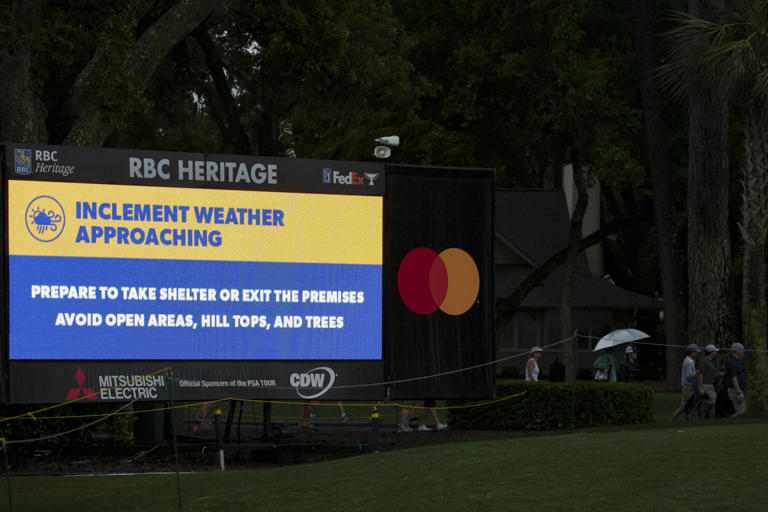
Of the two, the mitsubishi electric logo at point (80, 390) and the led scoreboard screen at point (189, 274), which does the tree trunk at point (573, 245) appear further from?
the mitsubishi electric logo at point (80, 390)

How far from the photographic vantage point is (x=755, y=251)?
80.5ft

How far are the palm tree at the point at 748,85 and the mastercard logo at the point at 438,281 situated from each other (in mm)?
6355

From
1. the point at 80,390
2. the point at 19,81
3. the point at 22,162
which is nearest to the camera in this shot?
the point at 22,162

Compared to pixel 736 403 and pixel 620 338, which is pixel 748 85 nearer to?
pixel 736 403

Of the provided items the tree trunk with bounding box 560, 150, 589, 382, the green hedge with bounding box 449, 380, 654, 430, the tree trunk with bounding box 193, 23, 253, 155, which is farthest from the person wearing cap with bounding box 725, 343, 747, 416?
the tree trunk with bounding box 560, 150, 589, 382

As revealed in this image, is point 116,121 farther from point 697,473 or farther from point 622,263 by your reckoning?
point 622,263

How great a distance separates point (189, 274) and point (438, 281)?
12.9ft

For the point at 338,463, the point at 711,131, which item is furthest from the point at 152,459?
the point at 711,131

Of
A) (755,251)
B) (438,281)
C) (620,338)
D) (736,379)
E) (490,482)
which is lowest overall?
(490,482)

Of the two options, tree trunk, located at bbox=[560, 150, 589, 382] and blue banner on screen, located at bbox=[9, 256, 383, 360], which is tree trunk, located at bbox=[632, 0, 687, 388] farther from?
blue banner on screen, located at bbox=[9, 256, 383, 360]

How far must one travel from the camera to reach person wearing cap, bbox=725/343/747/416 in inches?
931

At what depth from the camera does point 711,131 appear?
108 feet

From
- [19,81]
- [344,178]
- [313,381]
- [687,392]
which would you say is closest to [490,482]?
[313,381]

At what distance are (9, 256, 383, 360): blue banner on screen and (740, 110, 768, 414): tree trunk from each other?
8.39 m
